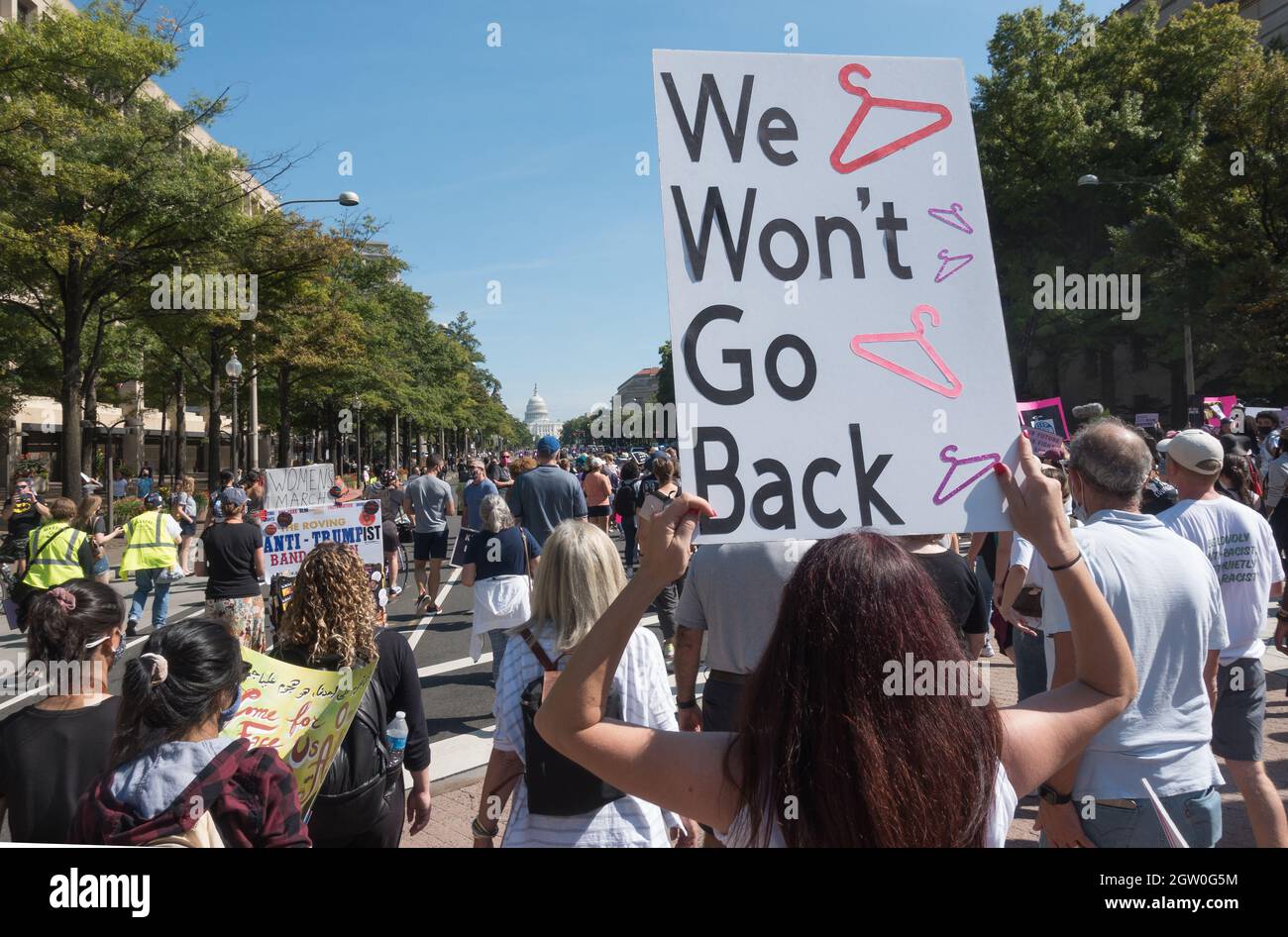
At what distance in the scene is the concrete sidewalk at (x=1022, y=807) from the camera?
4531 mm

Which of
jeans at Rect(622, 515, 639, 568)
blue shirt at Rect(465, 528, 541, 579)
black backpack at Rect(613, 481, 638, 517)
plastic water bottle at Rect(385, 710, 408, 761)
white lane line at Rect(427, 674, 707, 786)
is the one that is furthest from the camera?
jeans at Rect(622, 515, 639, 568)

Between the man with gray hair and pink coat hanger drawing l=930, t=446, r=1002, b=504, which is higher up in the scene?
pink coat hanger drawing l=930, t=446, r=1002, b=504

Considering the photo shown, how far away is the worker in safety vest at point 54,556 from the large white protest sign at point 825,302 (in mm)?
7566

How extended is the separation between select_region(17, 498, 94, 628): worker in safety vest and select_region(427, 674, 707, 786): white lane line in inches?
152

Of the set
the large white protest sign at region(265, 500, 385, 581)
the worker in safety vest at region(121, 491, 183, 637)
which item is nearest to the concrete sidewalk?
the large white protest sign at region(265, 500, 385, 581)

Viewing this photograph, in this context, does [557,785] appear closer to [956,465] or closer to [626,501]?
[956,465]

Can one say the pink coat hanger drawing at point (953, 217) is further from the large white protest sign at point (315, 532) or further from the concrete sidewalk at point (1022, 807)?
the large white protest sign at point (315, 532)

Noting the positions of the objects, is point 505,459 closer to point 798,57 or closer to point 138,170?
point 138,170

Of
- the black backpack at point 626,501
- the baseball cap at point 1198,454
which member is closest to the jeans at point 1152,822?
the baseball cap at point 1198,454

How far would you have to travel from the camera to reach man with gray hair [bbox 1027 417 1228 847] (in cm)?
255

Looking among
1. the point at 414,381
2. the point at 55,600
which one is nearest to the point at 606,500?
the point at 55,600

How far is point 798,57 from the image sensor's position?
2.14 metres

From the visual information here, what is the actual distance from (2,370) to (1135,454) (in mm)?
33885

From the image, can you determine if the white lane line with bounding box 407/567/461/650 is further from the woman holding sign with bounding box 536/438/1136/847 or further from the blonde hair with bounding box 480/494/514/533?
the woman holding sign with bounding box 536/438/1136/847
